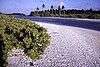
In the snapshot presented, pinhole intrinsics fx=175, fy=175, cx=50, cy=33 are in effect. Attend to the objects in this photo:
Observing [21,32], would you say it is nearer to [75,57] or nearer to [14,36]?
[14,36]

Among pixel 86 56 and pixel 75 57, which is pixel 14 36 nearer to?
pixel 75 57

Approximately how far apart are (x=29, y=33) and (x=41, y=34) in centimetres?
96

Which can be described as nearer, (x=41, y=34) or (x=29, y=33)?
(x=29, y=33)

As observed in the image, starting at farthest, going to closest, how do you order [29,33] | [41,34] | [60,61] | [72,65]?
[41,34]
[29,33]
[60,61]
[72,65]

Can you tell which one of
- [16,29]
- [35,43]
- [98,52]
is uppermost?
[16,29]

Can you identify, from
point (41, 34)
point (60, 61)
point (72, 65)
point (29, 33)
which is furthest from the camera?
point (41, 34)

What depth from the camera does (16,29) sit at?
10375mm

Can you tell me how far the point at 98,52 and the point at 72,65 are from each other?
3.39 meters

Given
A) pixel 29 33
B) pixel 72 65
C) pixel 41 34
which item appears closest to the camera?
pixel 72 65

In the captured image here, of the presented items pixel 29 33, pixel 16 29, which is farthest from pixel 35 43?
pixel 16 29

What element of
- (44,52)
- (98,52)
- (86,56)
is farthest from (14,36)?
(98,52)

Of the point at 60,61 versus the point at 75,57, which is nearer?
the point at 60,61

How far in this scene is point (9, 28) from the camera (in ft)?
33.3

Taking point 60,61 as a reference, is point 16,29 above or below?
above
